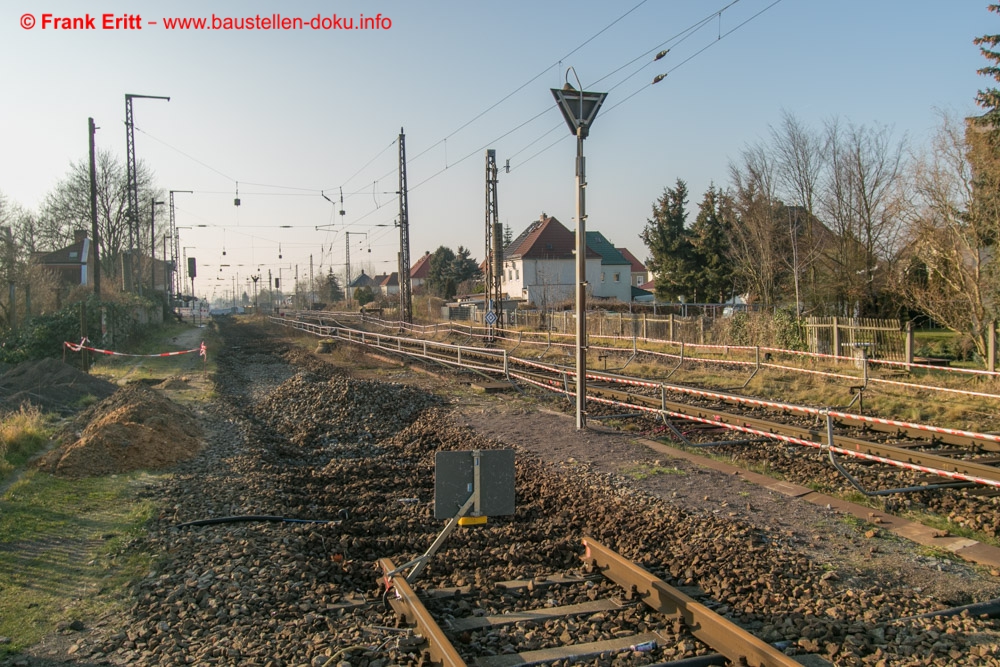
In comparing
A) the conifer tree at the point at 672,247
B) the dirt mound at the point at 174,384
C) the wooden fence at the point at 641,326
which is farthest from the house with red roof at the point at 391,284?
the dirt mound at the point at 174,384

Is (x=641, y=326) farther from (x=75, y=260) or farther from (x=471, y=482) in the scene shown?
(x=75, y=260)

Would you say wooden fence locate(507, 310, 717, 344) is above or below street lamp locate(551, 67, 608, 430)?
→ below

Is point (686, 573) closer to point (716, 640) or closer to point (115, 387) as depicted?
point (716, 640)

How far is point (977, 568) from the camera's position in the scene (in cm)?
609

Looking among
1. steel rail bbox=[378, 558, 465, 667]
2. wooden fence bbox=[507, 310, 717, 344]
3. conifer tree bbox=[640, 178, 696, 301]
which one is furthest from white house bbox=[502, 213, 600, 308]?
steel rail bbox=[378, 558, 465, 667]

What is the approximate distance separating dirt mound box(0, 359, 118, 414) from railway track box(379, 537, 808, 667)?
13.9m

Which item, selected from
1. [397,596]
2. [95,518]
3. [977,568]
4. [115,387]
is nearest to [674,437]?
[977,568]

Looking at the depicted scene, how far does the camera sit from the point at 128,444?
10875 mm

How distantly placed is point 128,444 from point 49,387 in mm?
9091

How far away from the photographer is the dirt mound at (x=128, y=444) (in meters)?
10.2

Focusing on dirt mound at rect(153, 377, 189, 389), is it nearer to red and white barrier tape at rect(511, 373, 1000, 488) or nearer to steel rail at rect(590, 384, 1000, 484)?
red and white barrier tape at rect(511, 373, 1000, 488)

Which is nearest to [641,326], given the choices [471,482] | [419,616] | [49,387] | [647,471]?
[49,387]

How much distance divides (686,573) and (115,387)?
721 inches

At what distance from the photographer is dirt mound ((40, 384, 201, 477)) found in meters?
10.2
